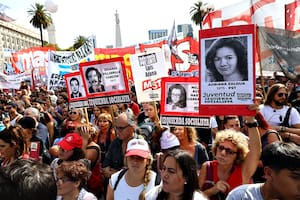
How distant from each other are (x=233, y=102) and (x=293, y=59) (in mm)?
3621

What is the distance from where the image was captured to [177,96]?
473 cm

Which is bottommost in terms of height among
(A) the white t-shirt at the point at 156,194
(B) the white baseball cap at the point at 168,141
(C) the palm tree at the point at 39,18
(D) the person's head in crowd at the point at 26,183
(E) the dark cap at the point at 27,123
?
(A) the white t-shirt at the point at 156,194

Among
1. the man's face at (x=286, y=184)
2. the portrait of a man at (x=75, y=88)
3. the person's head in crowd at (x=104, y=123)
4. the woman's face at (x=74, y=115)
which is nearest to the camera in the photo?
the man's face at (x=286, y=184)

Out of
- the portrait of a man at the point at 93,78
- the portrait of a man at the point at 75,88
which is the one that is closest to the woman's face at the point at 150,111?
the portrait of a man at the point at 93,78

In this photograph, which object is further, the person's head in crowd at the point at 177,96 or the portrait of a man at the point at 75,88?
the portrait of a man at the point at 75,88

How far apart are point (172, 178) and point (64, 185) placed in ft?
2.73

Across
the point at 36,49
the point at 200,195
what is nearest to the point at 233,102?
the point at 200,195

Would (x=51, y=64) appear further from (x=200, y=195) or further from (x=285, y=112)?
(x=200, y=195)

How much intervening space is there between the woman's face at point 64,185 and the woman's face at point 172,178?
2.33 ft

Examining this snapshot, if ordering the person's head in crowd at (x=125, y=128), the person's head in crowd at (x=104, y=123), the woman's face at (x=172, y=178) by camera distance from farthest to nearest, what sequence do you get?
the person's head in crowd at (x=104, y=123)
the person's head in crowd at (x=125, y=128)
the woman's face at (x=172, y=178)

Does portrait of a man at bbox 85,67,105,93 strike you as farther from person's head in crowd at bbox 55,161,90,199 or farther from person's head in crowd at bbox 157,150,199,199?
person's head in crowd at bbox 157,150,199,199

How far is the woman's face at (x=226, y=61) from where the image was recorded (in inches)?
134

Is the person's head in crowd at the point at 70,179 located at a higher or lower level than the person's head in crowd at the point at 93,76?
lower

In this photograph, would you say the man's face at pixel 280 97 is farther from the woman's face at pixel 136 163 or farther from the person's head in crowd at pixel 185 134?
the woman's face at pixel 136 163
